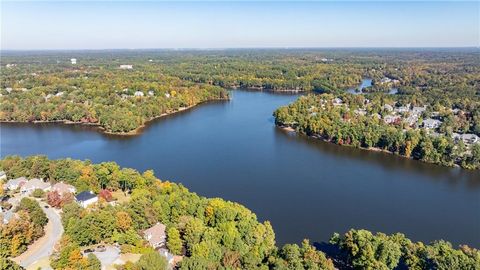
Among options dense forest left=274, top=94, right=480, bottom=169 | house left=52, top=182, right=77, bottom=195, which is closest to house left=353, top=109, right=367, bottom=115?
dense forest left=274, top=94, right=480, bottom=169

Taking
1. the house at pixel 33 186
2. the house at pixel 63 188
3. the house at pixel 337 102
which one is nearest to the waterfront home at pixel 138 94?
the house at pixel 337 102

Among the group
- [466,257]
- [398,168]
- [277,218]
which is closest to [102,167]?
[277,218]

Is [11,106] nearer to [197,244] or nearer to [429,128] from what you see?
[197,244]

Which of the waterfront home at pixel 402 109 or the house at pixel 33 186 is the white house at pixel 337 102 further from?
the house at pixel 33 186

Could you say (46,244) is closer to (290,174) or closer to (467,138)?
(290,174)

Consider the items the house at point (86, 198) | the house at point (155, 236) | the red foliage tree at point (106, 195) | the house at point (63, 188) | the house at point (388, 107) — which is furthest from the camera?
the house at point (388, 107)

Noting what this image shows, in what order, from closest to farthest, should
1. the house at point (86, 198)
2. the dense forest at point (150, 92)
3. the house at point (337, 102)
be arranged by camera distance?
the house at point (86, 198) → the dense forest at point (150, 92) → the house at point (337, 102)
